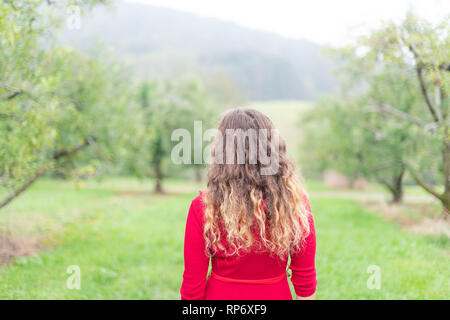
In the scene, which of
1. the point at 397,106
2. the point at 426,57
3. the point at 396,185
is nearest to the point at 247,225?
the point at 426,57

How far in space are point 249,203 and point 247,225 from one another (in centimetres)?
16

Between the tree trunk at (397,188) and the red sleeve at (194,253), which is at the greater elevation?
the red sleeve at (194,253)

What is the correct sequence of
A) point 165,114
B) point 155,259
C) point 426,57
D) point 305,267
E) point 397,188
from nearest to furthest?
point 305,267
point 426,57
point 155,259
point 397,188
point 165,114

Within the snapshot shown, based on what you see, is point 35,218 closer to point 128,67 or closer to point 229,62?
point 128,67

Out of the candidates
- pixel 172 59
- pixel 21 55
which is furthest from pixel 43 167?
pixel 172 59

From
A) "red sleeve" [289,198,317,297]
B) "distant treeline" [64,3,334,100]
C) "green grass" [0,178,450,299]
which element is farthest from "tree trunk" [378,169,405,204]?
"distant treeline" [64,3,334,100]

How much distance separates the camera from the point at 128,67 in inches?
625

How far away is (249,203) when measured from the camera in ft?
8.86

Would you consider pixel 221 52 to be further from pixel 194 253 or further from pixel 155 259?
pixel 194 253

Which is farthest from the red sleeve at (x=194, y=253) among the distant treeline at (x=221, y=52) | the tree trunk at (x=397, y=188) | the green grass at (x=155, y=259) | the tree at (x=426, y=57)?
the distant treeline at (x=221, y=52)

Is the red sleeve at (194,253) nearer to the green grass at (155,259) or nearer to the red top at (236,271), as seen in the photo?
the red top at (236,271)

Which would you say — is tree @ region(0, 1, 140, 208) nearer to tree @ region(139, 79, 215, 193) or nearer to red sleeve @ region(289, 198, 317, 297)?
red sleeve @ region(289, 198, 317, 297)

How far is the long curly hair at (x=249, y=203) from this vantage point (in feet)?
8.64

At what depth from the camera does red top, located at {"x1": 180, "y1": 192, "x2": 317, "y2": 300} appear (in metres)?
2.69
